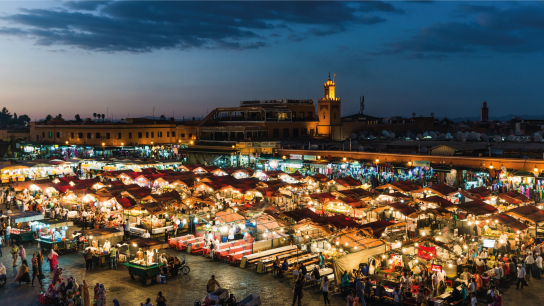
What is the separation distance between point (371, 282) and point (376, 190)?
52.6 ft

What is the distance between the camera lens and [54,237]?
60.1 ft

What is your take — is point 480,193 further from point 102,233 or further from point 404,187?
point 102,233

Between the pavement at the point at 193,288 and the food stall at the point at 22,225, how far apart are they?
2608 mm

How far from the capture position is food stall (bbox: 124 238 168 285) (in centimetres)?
1455

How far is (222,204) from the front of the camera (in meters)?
25.7

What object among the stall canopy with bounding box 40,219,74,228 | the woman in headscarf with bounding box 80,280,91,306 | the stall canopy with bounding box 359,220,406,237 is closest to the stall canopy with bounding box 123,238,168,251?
the woman in headscarf with bounding box 80,280,91,306

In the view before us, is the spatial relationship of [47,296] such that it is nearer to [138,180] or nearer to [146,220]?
[146,220]

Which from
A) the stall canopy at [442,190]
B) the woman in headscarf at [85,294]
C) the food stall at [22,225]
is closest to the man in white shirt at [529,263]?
the stall canopy at [442,190]

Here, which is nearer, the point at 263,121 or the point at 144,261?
the point at 144,261

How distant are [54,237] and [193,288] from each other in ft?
24.3

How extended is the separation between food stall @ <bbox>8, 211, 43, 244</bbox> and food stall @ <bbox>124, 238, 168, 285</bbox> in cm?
623

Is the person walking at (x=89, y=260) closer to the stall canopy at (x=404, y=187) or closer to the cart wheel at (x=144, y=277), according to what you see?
the cart wheel at (x=144, y=277)

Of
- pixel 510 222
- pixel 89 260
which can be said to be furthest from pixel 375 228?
pixel 89 260

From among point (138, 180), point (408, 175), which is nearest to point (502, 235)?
point (408, 175)
